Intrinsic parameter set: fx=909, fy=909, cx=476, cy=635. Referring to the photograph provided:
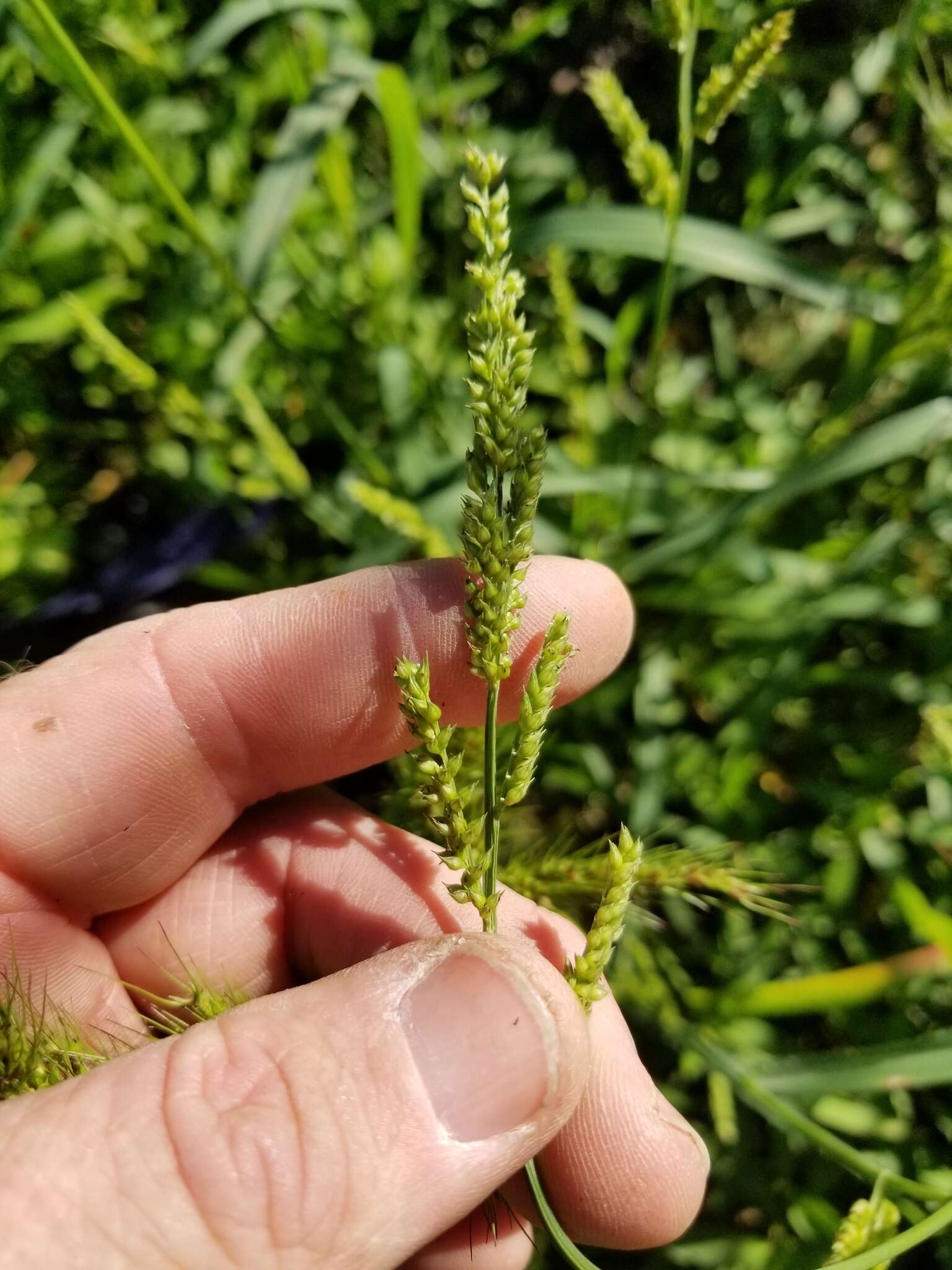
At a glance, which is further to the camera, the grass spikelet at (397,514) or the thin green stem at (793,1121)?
the grass spikelet at (397,514)

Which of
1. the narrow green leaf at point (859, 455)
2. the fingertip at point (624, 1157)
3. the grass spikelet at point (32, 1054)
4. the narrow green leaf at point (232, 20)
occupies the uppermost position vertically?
the narrow green leaf at point (232, 20)

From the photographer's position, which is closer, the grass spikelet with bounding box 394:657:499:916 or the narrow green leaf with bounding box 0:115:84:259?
the grass spikelet with bounding box 394:657:499:916

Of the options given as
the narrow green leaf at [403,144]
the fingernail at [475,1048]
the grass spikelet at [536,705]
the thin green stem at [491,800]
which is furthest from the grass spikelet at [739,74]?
the fingernail at [475,1048]

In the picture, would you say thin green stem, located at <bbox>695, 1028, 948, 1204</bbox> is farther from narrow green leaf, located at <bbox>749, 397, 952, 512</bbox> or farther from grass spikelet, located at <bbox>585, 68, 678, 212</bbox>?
grass spikelet, located at <bbox>585, 68, 678, 212</bbox>

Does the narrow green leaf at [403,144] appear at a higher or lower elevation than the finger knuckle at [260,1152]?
higher

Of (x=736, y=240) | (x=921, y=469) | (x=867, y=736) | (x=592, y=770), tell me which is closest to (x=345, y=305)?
(x=736, y=240)

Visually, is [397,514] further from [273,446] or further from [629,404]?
[629,404]

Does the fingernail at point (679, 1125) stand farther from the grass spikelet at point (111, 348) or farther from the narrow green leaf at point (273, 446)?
the grass spikelet at point (111, 348)

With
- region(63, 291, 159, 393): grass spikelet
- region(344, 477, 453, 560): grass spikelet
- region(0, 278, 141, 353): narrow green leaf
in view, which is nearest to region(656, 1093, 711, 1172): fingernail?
region(344, 477, 453, 560): grass spikelet
